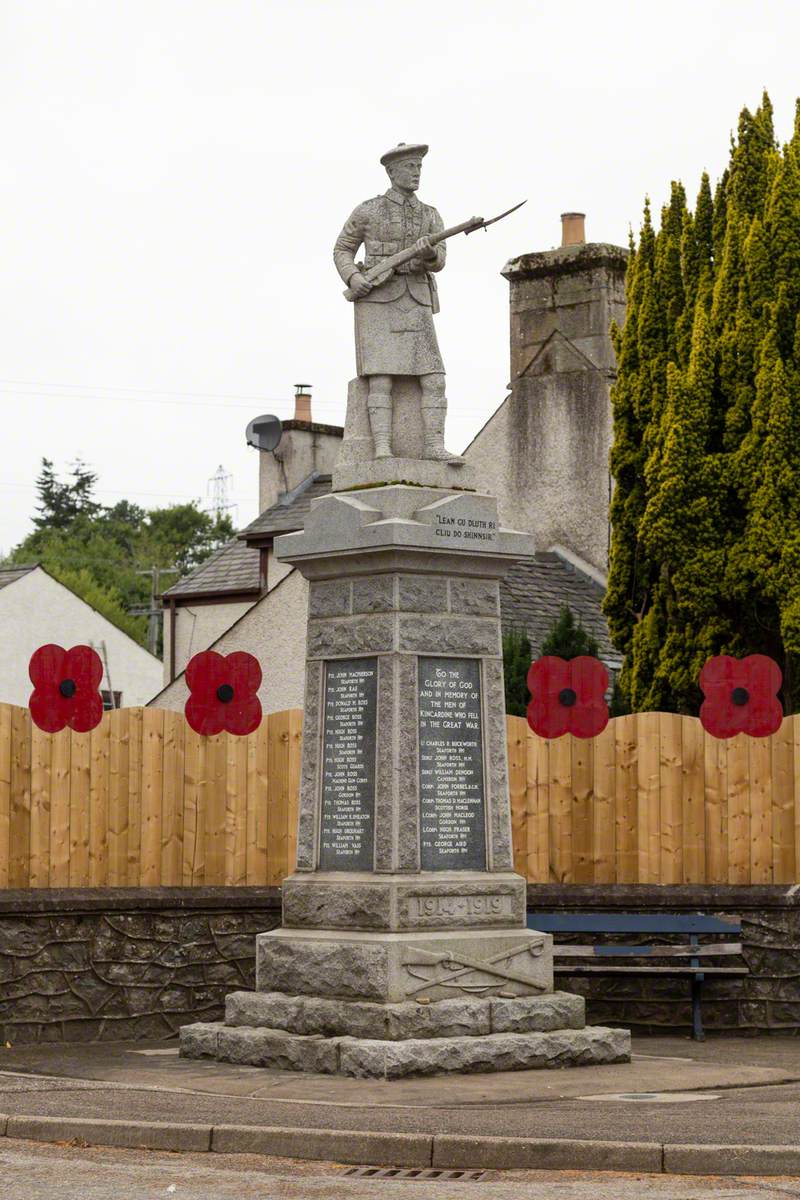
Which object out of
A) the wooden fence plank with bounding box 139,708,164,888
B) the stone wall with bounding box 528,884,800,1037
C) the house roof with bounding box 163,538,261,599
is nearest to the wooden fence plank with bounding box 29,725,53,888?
the wooden fence plank with bounding box 139,708,164,888

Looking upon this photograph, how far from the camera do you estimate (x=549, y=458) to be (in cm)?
2784

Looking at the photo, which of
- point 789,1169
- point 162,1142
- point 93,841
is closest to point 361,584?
point 93,841

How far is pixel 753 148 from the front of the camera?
21.7 metres

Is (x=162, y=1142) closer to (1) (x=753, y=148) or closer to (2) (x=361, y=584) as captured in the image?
(2) (x=361, y=584)

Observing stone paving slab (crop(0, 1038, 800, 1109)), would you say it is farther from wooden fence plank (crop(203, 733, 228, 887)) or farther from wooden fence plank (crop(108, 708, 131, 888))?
wooden fence plank (crop(203, 733, 228, 887))

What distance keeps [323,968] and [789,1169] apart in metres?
4.16

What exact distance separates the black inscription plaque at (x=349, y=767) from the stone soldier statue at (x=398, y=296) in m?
1.52

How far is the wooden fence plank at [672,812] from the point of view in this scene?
48.6 feet

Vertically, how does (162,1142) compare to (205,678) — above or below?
below

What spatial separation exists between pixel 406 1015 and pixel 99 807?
3.45m

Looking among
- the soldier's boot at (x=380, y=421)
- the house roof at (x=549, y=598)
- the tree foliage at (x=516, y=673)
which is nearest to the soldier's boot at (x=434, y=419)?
the soldier's boot at (x=380, y=421)

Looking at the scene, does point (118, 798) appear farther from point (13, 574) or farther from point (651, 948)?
point (13, 574)

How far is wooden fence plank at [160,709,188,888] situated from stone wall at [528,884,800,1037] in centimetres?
258

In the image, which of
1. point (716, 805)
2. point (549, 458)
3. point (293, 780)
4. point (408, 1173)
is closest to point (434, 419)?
point (293, 780)
